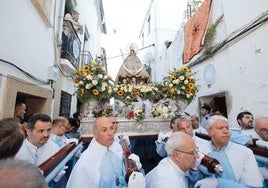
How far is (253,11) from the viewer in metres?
4.37

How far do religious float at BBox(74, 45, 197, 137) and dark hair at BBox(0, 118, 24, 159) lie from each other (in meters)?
2.47

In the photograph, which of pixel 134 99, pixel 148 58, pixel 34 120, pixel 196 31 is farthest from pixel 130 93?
pixel 148 58

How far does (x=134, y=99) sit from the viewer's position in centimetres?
428

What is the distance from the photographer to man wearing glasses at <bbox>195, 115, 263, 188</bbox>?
163cm

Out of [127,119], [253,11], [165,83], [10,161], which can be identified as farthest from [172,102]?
[10,161]

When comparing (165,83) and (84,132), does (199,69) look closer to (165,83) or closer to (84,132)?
(165,83)

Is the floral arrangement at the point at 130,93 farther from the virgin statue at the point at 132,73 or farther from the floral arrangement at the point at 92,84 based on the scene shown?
the virgin statue at the point at 132,73

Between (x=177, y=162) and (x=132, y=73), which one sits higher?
(x=132, y=73)

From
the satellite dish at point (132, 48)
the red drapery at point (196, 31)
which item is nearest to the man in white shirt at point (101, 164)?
the satellite dish at point (132, 48)

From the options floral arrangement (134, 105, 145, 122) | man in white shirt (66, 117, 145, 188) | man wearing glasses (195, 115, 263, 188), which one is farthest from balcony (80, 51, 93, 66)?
man wearing glasses (195, 115, 263, 188)

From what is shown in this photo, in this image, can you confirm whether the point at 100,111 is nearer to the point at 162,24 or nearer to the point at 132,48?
the point at 132,48

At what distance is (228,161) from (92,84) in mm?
2767

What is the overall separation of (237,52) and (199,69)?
2.16 meters

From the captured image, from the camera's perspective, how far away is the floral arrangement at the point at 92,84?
12.6 feet
